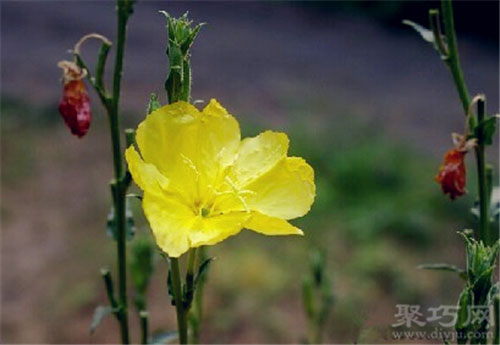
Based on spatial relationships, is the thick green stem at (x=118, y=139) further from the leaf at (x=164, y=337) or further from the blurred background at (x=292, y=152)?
the blurred background at (x=292, y=152)

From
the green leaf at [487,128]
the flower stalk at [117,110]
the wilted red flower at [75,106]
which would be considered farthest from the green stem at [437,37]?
the wilted red flower at [75,106]

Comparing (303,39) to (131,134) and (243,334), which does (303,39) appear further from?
(131,134)

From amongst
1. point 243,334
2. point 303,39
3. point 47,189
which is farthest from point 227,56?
point 243,334

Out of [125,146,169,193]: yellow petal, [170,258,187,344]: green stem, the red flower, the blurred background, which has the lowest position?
the blurred background

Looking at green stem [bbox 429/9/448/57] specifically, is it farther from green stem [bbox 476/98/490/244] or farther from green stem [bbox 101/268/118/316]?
green stem [bbox 101/268/118/316]

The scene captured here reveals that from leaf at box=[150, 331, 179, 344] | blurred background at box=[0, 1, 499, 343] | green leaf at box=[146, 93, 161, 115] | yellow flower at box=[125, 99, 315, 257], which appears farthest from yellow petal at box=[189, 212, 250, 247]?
leaf at box=[150, 331, 179, 344]
